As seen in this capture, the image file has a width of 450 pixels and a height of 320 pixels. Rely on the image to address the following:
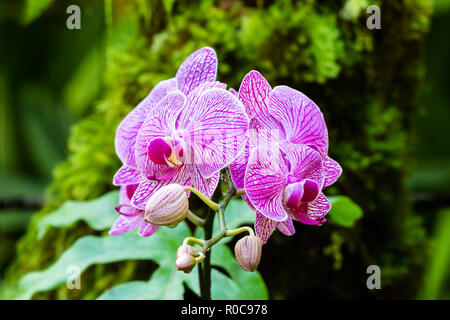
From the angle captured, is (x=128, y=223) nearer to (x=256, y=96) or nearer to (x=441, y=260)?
(x=256, y=96)

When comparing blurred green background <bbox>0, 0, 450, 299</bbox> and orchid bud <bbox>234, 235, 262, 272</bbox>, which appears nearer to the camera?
orchid bud <bbox>234, 235, 262, 272</bbox>

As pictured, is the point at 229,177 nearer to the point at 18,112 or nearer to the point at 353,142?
the point at 353,142

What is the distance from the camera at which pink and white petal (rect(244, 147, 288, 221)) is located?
19.7 inches

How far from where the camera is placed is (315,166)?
20.5 inches

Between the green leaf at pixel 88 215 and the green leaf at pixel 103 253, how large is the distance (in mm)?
37

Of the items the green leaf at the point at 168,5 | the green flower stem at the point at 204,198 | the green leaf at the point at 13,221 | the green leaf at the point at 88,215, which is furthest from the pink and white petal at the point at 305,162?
the green leaf at the point at 13,221

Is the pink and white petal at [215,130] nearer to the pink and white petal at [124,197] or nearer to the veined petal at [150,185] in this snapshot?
the veined petal at [150,185]

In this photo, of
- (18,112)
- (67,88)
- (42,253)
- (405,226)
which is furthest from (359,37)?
(18,112)

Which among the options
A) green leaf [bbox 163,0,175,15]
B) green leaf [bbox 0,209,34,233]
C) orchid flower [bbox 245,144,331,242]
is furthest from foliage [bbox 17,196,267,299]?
green leaf [bbox 0,209,34,233]

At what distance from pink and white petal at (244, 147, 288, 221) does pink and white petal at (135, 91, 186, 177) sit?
110 mm

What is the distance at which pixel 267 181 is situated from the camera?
507 millimetres

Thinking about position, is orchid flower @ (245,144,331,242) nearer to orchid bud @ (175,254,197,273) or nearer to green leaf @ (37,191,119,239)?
orchid bud @ (175,254,197,273)

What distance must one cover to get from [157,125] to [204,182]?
9cm

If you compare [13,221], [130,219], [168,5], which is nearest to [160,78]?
[168,5]
